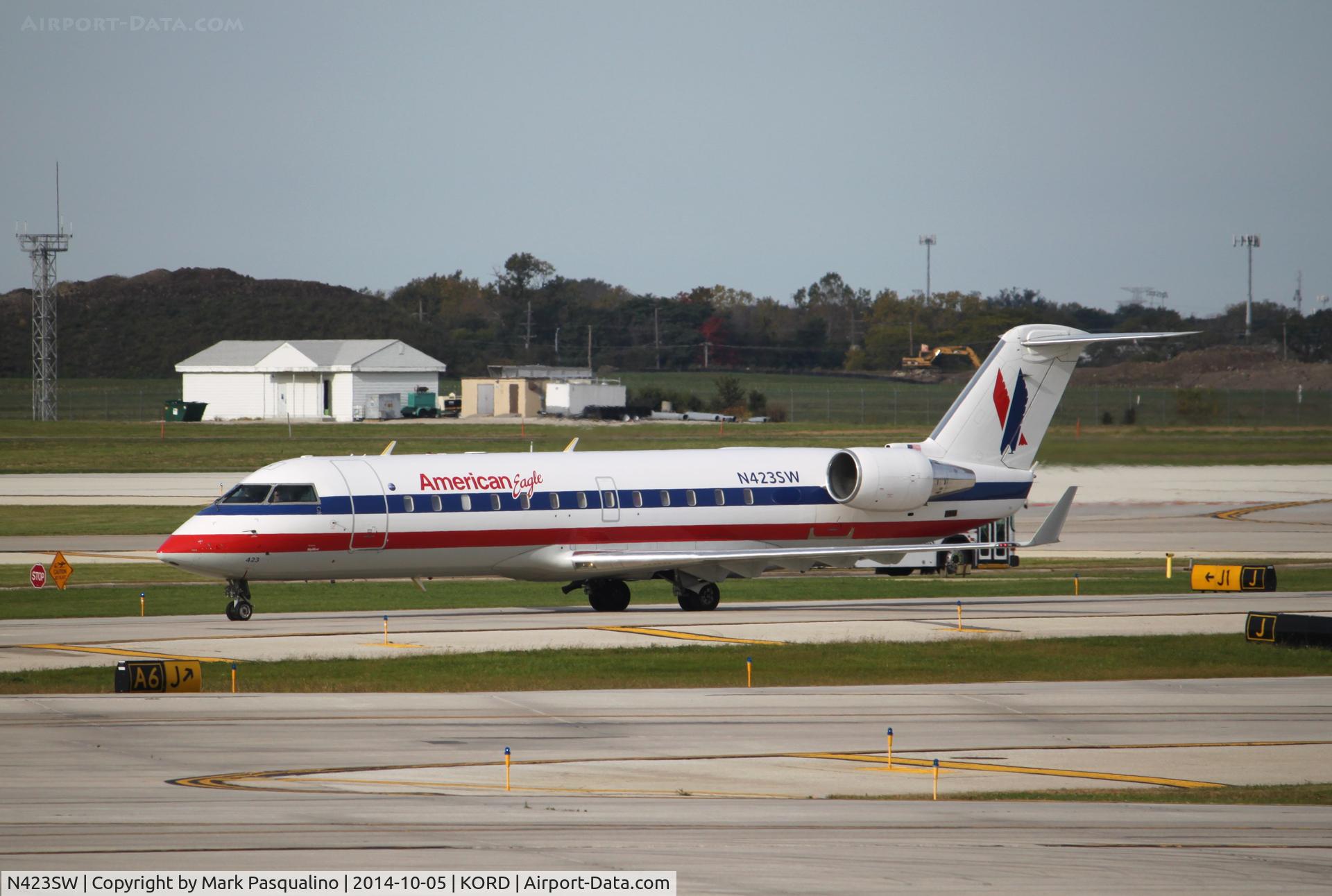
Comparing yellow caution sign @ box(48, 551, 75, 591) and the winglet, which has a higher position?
the winglet

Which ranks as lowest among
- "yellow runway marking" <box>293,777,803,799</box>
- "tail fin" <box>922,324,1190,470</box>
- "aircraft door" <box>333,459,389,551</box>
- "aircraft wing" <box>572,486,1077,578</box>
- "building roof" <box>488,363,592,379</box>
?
"yellow runway marking" <box>293,777,803,799</box>

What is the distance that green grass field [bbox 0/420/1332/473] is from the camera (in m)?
65.7

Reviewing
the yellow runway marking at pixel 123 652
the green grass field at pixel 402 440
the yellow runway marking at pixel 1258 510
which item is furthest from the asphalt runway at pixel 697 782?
the green grass field at pixel 402 440

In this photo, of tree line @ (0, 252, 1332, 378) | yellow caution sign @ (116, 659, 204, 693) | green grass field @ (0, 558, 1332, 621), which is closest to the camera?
yellow caution sign @ (116, 659, 204, 693)

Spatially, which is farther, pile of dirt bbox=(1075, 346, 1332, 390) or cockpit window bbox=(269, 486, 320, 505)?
pile of dirt bbox=(1075, 346, 1332, 390)

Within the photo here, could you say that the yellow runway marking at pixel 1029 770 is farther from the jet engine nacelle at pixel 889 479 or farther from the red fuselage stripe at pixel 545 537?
the jet engine nacelle at pixel 889 479

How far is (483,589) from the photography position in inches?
1486

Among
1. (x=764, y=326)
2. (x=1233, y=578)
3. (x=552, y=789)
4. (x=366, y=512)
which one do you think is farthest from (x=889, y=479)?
(x=764, y=326)

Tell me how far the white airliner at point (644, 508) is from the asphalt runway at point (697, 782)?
27.5ft

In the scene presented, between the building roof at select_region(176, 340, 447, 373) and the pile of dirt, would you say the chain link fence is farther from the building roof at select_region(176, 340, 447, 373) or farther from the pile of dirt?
the building roof at select_region(176, 340, 447, 373)

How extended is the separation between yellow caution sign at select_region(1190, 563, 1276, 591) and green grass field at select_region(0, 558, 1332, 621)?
0.70 meters

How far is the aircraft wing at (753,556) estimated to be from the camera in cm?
3116

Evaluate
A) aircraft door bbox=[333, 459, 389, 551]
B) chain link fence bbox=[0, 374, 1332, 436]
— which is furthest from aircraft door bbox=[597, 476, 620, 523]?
chain link fence bbox=[0, 374, 1332, 436]

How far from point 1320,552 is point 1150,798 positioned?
32.1 metres
